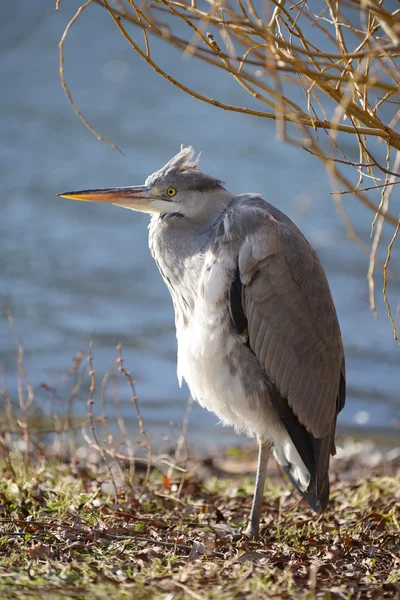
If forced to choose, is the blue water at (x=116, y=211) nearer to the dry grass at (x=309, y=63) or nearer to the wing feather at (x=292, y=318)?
the wing feather at (x=292, y=318)

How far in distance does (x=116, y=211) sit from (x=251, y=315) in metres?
9.22

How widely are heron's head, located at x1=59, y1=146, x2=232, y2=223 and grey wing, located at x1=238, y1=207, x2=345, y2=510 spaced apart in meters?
0.33

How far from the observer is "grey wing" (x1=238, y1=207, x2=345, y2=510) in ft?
12.3

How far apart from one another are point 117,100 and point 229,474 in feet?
35.8

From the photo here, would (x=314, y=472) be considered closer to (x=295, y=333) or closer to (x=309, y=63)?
(x=295, y=333)

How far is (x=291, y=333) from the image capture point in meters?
3.86

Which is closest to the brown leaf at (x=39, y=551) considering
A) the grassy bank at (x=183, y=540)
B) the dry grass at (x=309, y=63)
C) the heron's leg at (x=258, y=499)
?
the grassy bank at (x=183, y=540)

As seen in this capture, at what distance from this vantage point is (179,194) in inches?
163

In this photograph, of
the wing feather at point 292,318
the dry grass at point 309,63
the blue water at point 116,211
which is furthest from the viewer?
the blue water at point 116,211

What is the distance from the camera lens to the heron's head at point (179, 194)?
162 inches

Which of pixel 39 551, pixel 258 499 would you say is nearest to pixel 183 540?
pixel 258 499

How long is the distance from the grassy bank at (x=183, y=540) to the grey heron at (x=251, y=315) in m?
0.31

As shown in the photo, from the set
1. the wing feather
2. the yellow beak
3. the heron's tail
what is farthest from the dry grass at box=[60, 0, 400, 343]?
the heron's tail

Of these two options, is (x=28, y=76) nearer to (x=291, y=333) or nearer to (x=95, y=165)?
(x=95, y=165)
